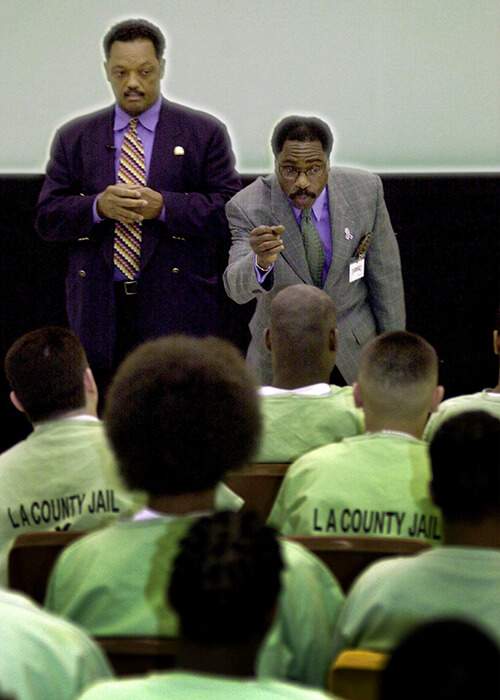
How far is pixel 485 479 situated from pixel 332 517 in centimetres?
69

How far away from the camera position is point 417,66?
5.86 m

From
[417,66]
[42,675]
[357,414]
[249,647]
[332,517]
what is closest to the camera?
[249,647]

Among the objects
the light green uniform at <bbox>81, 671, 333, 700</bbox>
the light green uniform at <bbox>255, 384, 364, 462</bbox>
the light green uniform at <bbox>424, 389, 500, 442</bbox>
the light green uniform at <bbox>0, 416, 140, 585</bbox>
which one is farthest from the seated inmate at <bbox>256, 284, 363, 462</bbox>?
the light green uniform at <bbox>81, 671, 333, 700</bbox>

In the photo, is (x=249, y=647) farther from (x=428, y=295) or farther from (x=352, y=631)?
(x=428, y=295)

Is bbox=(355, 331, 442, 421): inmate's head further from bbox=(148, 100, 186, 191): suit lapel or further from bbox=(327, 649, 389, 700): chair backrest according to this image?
bbox=(148, 100, 186, 191): suit lapel

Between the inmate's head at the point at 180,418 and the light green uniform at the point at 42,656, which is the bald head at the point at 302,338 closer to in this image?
the inmate's head at the point at 180,418

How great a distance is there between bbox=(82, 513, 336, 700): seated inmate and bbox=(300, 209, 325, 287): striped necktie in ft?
9.94

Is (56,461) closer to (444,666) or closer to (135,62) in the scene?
(444,666)

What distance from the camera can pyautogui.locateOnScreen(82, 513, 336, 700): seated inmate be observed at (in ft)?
4.75

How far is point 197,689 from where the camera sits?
56.6 inches

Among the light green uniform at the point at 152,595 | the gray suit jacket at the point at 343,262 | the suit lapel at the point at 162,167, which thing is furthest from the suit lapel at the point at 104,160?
the light green uniform at the point at 152,595

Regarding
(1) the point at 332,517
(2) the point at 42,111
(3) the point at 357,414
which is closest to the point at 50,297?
(2) the point at 42,111

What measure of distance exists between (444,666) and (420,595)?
0.78m

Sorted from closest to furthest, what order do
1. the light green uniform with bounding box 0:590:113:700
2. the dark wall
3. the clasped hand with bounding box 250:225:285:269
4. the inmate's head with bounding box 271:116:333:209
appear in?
the light green uniform with bounding box 0:590:113:700
the clasped hand with bounding box 250:225:285:269
the inmate's head with bounding box 271:116:333:209
the dark wall
